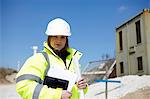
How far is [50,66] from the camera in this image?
2217mm

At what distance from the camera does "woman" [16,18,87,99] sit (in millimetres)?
2059

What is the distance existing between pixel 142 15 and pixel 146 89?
247 inches

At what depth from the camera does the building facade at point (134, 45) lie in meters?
16.4

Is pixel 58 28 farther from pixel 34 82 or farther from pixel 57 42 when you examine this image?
pixel 34 82

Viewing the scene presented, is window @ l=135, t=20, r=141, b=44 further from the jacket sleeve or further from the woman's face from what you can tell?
the jacket sleeve

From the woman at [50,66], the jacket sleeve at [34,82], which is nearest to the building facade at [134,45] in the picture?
the woman at [50,66]

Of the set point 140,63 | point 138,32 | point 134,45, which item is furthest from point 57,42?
point 134,45

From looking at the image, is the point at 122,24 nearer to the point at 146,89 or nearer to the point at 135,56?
the point at 135,56

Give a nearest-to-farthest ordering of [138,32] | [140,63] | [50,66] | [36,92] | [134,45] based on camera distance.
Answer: [36,92], [50,66], [138,32], [140,63], [134,45]

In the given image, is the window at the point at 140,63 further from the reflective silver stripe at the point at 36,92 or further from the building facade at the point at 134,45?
the reflective silver stripe at the point at 36,92

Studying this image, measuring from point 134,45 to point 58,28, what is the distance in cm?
1620

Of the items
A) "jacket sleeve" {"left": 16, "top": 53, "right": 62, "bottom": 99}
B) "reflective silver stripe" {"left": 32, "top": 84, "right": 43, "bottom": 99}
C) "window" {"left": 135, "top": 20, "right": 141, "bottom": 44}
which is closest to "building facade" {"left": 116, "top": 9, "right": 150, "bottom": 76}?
"window" {"left": 135, "top": 20, "right": 141, "bottom": 44}

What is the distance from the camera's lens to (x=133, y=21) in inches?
701

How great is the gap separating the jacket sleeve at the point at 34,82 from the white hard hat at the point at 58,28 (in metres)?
0.21
